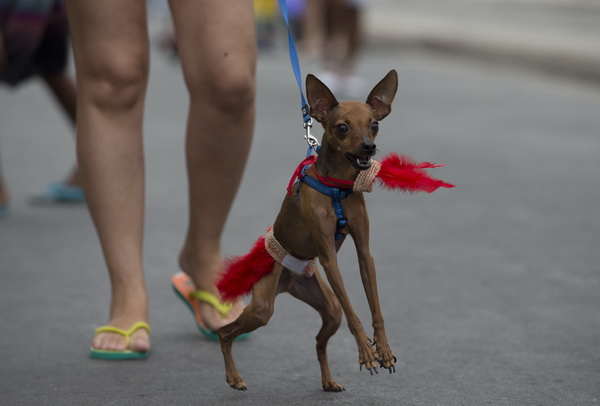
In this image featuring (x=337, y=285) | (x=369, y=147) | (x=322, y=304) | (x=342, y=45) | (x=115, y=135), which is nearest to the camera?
(x=369, y=147)

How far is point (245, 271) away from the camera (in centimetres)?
320

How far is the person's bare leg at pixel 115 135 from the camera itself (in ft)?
12.0

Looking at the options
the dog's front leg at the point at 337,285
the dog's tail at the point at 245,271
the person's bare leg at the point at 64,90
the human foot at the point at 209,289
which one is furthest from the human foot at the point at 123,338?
the person's bare leg at the point at 64,90

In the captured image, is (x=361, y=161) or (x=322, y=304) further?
(x=322, y=304)

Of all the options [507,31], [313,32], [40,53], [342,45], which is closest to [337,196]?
[40,53]

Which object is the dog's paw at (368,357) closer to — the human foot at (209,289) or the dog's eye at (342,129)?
the dog's eye at (342,129)

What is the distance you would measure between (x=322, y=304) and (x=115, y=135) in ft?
3.36

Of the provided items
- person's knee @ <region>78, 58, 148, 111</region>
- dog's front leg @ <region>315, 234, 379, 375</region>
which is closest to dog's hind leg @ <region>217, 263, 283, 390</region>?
dog's front leg @ <region>315, 234, 379, 375</region>

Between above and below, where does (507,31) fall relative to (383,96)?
above

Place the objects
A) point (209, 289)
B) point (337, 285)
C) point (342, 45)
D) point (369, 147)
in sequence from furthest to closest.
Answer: point (342, 45), point (209, 289), point (337, 285), point (369, 147)

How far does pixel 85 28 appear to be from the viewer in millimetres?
3672

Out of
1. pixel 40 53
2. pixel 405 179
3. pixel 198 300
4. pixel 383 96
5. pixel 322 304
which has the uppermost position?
pixel 40 53

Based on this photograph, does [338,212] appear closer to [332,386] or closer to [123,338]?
[332,386]

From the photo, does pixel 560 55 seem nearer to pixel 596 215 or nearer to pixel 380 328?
pixel 596 215
